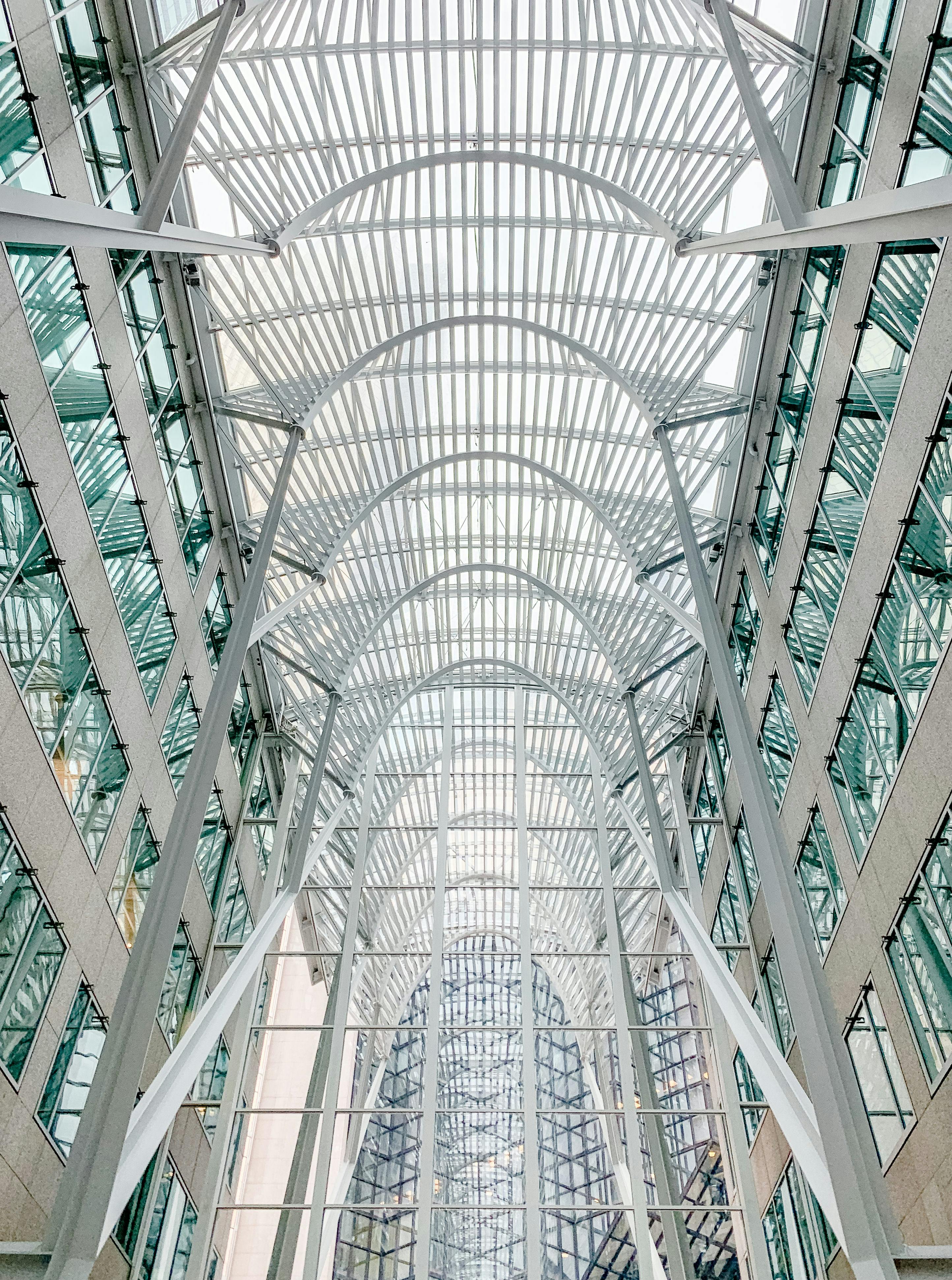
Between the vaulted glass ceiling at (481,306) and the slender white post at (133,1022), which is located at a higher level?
the vaulted glass ceiling at (481,306)

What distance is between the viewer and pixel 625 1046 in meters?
21.8

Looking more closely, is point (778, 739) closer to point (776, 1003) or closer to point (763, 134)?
point (776, 1003)

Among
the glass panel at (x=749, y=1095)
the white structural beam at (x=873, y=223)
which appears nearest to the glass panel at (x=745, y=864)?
the glass panel at (x=749, y=1095)

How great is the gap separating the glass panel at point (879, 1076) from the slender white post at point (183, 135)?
44.8ft

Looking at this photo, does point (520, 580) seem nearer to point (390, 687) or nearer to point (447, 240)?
point (390, 687)

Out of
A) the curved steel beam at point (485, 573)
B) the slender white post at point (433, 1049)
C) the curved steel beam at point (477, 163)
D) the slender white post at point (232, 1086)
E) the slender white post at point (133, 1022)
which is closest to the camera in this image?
the slender white post at point (133, 1022)

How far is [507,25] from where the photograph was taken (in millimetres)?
18031

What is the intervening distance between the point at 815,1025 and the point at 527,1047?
11.6 meters

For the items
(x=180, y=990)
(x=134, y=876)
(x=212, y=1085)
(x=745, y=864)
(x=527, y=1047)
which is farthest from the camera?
(x=745, y=864)

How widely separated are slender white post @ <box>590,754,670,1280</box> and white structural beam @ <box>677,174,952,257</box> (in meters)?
15.9

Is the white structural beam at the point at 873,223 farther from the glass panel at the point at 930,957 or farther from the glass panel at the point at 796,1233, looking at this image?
the glass panel at the point at 796,1233

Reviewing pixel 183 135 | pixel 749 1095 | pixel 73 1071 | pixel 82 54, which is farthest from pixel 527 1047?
pixel 82 54

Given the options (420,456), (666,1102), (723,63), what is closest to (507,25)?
(723,63)

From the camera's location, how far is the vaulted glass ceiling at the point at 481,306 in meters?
17.6
